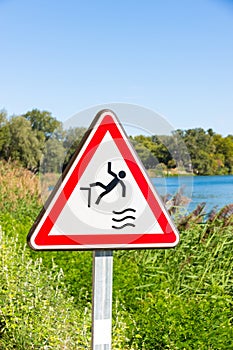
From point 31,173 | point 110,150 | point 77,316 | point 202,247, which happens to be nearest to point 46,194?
point 110,150

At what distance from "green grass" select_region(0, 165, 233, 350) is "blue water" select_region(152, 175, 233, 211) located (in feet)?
1.41

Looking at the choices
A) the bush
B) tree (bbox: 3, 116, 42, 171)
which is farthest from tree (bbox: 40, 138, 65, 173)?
tree (bbox: 3, 116, 42, 171)

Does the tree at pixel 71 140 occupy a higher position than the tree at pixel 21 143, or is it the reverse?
the tree at pixel 21 143

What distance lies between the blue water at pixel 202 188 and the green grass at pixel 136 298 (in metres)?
0.43

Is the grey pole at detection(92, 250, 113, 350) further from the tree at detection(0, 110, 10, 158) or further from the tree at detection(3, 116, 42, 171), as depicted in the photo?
the tree at detection(0, 110, 10, 158)

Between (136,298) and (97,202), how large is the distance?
93.2 inches

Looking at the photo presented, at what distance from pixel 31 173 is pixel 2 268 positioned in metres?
7.13

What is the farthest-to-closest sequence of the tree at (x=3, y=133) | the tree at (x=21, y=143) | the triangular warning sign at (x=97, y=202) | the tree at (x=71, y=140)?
the tree at (x=3, y=133)
the tree at (x=21, y=143)
the tree at (x=71, y=140)
the triangular warning sign at (x=97, y=202)

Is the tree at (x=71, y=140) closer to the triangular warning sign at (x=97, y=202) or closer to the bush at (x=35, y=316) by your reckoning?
the triangular warning sign at (x=97, y=202)

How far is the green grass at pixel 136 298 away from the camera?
3572mm

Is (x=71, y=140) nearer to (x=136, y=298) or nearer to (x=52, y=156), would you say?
(x=52, y=156)

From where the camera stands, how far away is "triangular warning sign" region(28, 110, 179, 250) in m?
2.19

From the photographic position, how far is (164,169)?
2572 mm

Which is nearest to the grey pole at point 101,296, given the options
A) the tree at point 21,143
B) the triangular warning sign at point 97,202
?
the triangular warning sign at point 97,202
